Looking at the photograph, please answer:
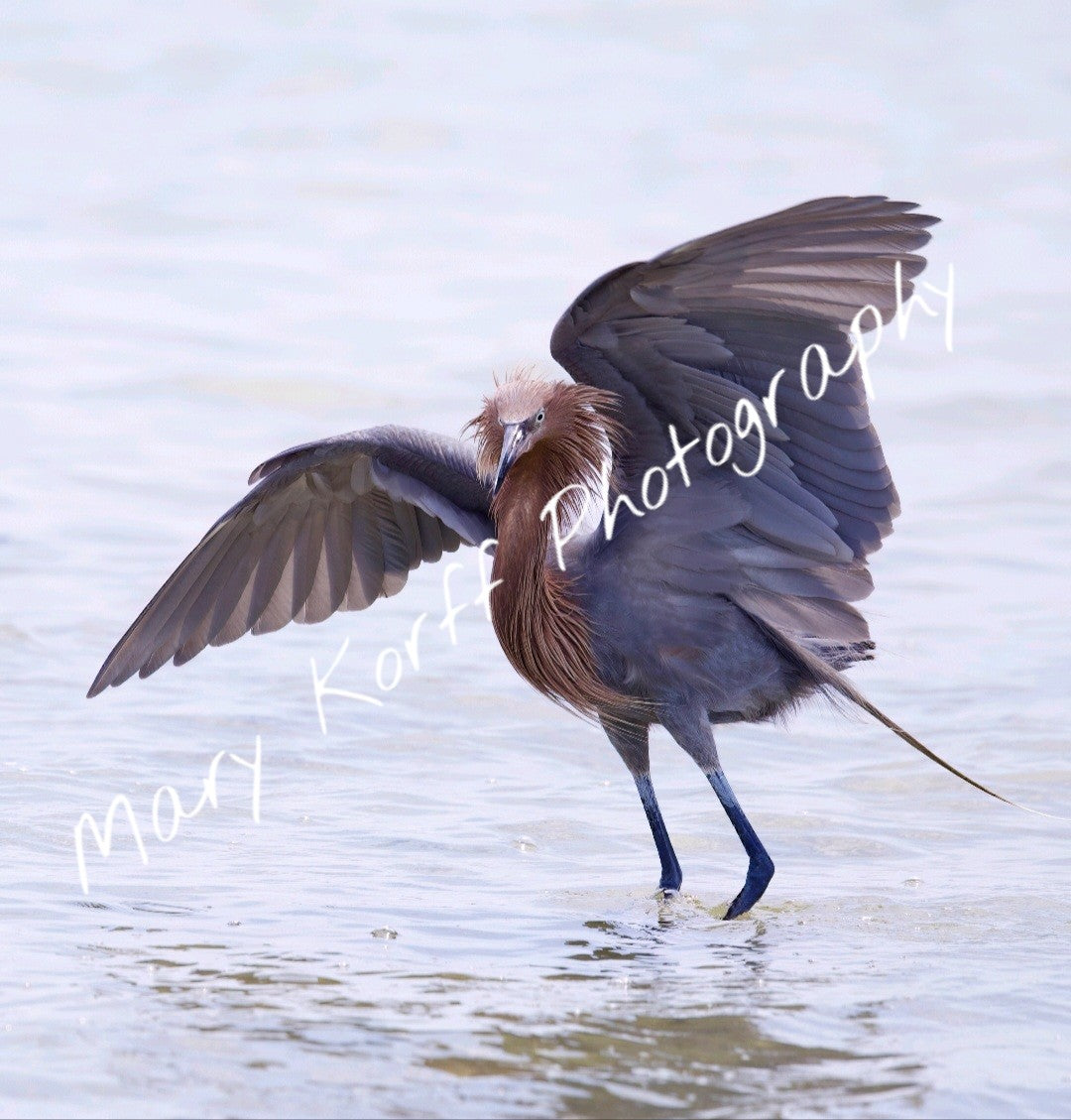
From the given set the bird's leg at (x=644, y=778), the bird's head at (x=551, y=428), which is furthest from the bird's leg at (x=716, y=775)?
the bird's head at (x=551, y=428)

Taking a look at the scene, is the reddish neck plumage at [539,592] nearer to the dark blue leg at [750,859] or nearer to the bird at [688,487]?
the bird at [688,487]

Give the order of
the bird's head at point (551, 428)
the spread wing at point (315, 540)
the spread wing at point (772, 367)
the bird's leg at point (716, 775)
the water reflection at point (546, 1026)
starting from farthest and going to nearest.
A: the spread wing at point (315, 540) → the bird's leg at point (716, 775) → the bird's head at point (551, 428) → the spread wing at point (772, 367) → the water reflection at point (546, 1026)

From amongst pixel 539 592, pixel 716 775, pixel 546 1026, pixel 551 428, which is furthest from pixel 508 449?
pixel 546 1026

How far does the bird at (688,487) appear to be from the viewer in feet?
16.8

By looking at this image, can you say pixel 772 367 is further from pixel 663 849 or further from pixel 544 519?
pixel 663 849

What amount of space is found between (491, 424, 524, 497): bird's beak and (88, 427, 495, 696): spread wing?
0.65m

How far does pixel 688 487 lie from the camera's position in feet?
18.3

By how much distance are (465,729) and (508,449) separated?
2.79 m

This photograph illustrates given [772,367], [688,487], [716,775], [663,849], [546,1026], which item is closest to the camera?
[546,1026]

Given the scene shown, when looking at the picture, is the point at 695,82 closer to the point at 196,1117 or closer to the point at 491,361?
the point at 491,361

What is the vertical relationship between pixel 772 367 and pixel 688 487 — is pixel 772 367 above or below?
above

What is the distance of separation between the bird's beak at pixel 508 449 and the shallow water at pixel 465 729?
1.21m

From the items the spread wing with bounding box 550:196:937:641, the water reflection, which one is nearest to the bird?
the spread wing with bounding box 550:196:937:641

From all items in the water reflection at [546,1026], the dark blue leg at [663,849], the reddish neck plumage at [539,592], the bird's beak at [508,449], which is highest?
the bird's beak at [508,449]
